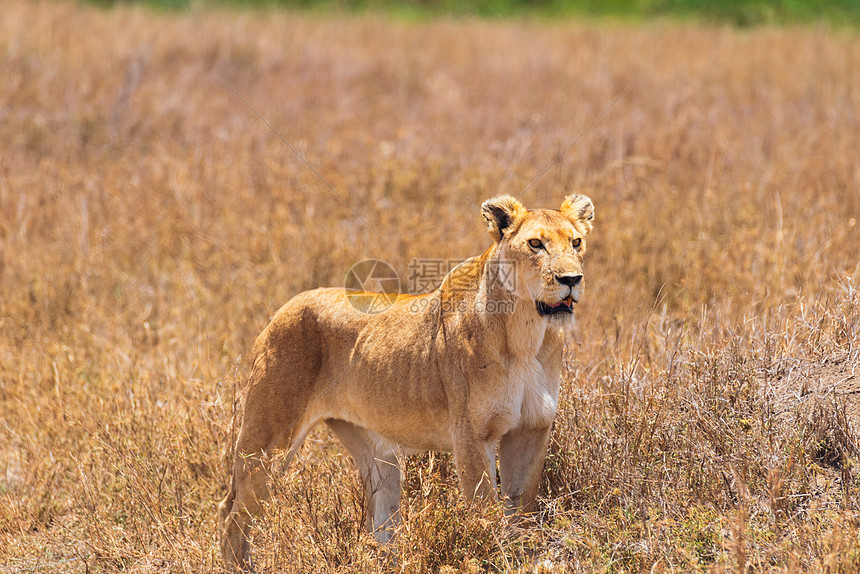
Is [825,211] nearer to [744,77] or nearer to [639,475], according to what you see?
[639,475]

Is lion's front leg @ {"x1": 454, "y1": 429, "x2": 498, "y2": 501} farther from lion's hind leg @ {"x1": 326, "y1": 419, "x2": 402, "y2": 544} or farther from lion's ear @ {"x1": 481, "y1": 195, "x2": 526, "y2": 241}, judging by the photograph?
lion's ear @ {"x1": 481, "y1": 195, "x2": 526, "y2": 241}

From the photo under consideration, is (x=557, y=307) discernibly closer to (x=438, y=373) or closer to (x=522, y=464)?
(x=438, y=373)

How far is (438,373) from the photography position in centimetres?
461

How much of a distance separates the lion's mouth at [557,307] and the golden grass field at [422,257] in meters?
0.99

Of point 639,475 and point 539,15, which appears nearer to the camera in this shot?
point 639,475

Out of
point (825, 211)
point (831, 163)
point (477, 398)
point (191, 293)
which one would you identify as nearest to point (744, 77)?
point (831, 163)

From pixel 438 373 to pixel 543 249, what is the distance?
840 millimetres

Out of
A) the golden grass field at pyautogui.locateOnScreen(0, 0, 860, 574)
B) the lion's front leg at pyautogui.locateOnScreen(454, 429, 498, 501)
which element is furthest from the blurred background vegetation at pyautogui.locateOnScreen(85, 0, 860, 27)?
the lion's front leg at pyautogui.locateOnScreen(454, 429, 498, 501)

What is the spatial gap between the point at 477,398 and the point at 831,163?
7.25m

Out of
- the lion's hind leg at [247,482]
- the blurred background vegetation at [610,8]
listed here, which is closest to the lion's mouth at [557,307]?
the lion's hind leg at [247,482]

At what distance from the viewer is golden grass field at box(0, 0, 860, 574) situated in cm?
470

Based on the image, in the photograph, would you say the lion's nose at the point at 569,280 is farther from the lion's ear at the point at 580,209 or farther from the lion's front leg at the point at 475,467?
the lion's front leg at the point at 475,467

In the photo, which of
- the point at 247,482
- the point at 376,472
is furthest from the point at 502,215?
the point at 247,482

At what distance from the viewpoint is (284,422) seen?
4.95 metres
